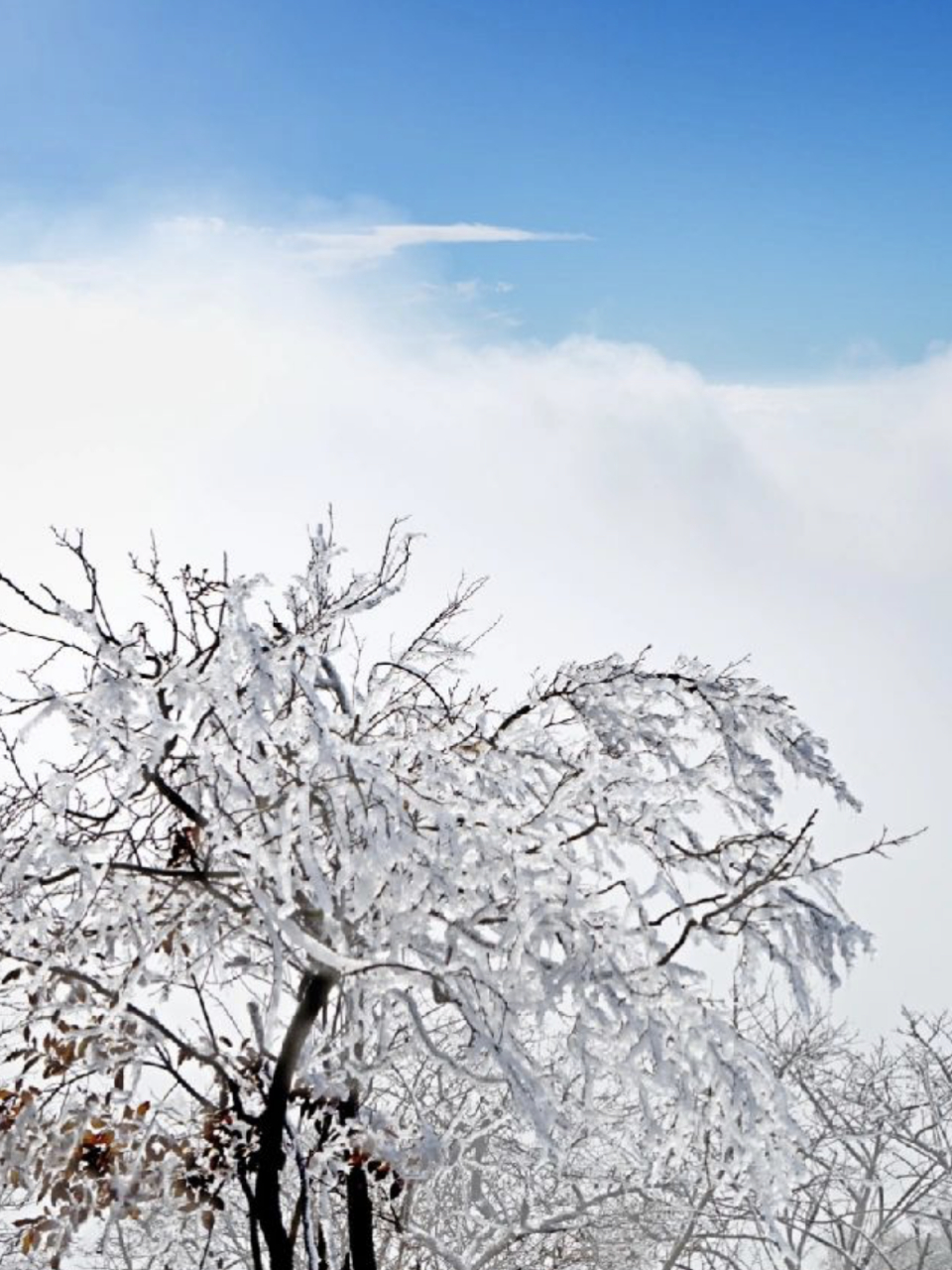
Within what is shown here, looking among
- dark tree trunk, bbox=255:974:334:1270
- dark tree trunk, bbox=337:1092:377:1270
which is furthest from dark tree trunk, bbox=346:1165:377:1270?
dark tree trunk, bbox=255:974:334:1270

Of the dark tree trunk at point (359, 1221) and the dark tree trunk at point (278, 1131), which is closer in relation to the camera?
the dark tree trunk at point (278, 1131)

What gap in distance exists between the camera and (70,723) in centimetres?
428

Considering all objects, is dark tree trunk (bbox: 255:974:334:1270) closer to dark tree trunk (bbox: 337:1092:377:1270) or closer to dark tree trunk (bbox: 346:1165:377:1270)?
dark tree trunk (bbox: 337:1092:377:1270)

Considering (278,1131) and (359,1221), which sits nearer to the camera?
(278,1131)

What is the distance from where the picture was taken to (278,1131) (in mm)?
4715

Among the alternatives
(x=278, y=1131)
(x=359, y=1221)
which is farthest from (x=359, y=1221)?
(x=278, y=1131)

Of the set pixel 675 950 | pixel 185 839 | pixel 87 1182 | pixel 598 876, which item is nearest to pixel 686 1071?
pixel 675 950

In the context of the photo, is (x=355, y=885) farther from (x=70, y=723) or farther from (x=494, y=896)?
(x=70, y=723)

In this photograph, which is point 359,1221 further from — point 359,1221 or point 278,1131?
point 278,1131

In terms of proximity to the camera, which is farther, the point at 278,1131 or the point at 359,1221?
the point at 359,1221

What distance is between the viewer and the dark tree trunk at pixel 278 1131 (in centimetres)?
464

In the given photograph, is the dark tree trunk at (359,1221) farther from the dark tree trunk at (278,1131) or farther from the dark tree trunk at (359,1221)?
the dark tree trunk at (278,1131)

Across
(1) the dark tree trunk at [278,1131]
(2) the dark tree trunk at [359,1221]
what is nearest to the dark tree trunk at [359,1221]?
(2) the dark tree trunk at [359,1221]

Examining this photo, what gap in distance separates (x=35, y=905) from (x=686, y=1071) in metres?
2.72
